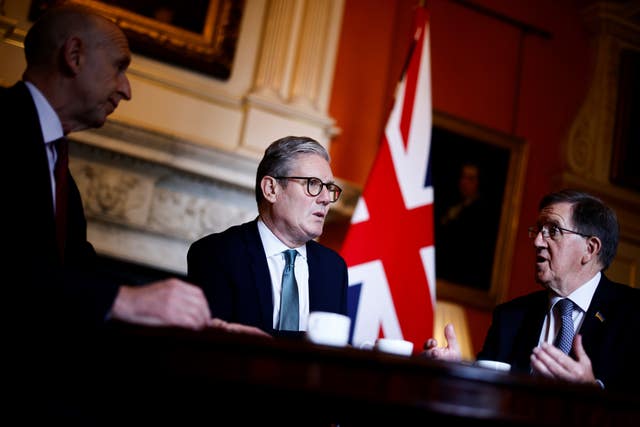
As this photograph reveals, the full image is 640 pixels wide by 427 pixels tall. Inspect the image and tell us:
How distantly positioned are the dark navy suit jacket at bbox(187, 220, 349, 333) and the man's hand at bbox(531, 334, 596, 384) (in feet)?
3.04

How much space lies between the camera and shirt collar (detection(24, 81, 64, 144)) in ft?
5.61

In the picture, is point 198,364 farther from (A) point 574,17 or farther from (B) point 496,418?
(A) point 574,17

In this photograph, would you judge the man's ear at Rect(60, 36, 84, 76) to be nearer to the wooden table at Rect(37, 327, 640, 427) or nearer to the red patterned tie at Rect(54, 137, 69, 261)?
the red patterned tie at Rect(54, 137, 69, 261)

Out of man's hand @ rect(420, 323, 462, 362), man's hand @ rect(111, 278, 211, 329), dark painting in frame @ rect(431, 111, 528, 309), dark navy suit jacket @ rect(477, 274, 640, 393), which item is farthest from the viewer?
dark painting in frame @ rect(431, 111, 528, 309)

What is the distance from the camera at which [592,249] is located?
267 cm

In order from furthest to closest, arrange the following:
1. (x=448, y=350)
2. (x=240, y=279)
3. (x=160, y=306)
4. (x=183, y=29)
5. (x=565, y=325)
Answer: (x=183, y=29), (x=565, y=325), (x=240, y=279), (x=448, y=350), (x=160, y=306)


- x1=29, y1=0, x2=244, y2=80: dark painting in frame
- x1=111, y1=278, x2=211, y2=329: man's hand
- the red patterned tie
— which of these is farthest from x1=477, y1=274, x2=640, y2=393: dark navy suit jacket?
x1=29, y1=0, x2=244, y2=80: dark painting in frame

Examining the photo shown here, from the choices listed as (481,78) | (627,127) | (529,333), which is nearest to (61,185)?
(529,333)

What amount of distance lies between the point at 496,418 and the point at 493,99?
468 cm

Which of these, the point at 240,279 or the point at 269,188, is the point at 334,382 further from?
the point at 269,188

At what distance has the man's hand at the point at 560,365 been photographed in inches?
65.7

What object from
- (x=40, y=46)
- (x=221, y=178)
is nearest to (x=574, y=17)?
(x=221, y=178)

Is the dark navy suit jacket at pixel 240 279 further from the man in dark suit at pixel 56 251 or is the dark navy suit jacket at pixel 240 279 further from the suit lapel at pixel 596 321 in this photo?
the suit lapel at pixel 596 321

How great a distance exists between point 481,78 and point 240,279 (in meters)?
3.84
